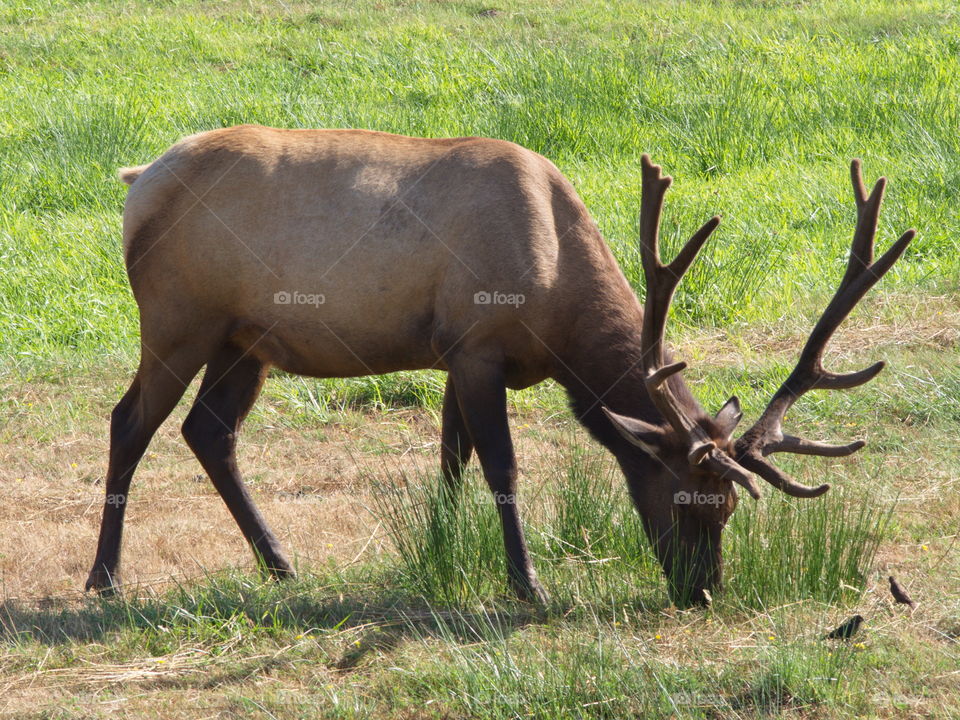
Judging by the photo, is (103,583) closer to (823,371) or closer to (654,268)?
(654,268)

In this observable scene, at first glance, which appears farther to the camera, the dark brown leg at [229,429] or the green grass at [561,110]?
the green grass at [561,110]

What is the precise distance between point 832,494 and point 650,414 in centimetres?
85

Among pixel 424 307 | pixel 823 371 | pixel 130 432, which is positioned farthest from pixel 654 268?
pixel 130 432

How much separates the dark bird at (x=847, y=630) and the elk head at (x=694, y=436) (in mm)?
475

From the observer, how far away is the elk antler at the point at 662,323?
4.12m

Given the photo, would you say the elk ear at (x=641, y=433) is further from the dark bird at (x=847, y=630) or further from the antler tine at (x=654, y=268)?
the dark bird at (x=847, y=630)

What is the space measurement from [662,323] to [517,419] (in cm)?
251

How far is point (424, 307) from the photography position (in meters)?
5.01

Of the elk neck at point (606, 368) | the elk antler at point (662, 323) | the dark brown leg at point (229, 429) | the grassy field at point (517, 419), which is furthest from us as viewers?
the dark brown leg at point (229, 429)

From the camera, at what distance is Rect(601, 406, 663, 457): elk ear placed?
431 cm

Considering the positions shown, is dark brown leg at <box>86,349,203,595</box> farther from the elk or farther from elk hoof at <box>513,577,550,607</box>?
elk hoof at <box>513,577,550,607</box>

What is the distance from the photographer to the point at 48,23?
14898 mm

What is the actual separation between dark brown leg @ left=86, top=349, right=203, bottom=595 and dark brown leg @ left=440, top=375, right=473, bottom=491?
1.14 metres

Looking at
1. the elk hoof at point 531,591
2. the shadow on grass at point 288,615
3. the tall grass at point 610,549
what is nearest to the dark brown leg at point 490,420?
the tall grass at point 610,549
